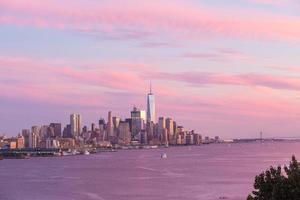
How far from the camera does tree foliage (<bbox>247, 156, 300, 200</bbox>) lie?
902 inches

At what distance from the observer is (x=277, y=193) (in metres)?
23.1

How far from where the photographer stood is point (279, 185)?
23.3 meters

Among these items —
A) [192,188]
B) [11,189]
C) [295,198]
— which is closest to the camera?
[295,198]

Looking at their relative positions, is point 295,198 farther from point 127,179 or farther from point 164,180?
point 127,179

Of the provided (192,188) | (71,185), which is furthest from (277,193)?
(71,185)

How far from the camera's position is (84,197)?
237ft

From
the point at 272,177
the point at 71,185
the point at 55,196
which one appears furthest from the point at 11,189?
the point at 272,177

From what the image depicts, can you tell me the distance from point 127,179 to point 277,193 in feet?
255

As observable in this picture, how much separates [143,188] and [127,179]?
18.0 m

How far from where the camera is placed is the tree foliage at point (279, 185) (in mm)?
22906

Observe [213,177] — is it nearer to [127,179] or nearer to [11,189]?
[127,179]

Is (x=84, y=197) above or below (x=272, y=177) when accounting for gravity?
below

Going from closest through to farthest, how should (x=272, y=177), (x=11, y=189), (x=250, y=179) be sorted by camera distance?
(x=272, y=177) < (x=11, y=189) < (x=250, y=179)

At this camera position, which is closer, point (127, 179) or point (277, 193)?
point (277, 193)
